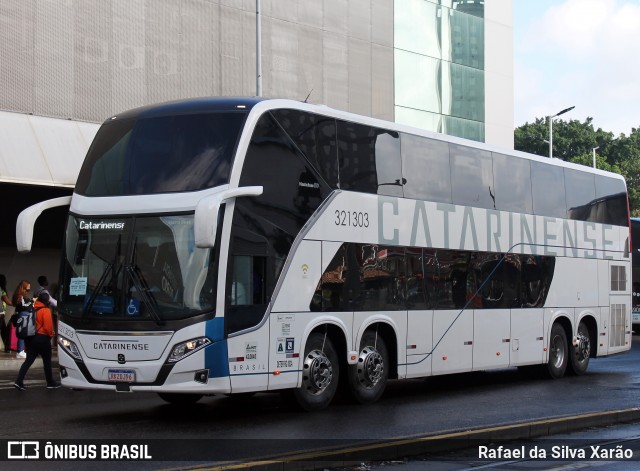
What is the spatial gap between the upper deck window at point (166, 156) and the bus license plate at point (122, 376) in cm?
220

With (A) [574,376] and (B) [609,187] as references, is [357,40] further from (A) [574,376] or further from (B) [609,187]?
(A) [574,376]

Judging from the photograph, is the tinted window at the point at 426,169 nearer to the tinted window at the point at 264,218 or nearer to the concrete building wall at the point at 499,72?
the tinted window at the point at 264,218

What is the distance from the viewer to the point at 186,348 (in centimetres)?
1300

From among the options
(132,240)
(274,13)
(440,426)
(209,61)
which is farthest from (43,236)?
(440,426)

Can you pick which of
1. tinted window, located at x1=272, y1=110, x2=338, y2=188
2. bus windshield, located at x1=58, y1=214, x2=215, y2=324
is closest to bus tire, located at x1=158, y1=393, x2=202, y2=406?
bus windshield, located at x1=58, y1=214, x2=215, y2=324

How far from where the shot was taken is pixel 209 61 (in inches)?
1246

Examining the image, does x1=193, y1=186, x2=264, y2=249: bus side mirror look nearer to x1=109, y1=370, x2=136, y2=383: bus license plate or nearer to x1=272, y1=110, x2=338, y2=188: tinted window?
x1=109, y1=370, x2=136, y2=383: bus license plate

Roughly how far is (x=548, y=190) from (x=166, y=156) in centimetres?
953

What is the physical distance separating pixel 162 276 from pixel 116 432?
193 cm

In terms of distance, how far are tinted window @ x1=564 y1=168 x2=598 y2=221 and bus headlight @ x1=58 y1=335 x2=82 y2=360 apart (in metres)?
11.3

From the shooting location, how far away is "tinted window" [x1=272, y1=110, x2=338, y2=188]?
47.6 ft

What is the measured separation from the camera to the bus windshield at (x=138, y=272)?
Answer: 1314cm

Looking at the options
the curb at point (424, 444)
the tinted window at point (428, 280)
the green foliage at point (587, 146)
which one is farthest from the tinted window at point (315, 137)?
the green foliage at point (587, 146)

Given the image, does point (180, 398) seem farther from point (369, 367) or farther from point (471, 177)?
point (471, 177)
